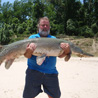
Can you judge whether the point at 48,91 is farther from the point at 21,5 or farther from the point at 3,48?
the point at 21,5

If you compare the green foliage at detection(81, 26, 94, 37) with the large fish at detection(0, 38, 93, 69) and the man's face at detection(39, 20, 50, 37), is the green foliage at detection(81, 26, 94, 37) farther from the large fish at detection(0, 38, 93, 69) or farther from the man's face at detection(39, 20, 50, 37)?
the large fish at detection(0, 38, 93, 69)

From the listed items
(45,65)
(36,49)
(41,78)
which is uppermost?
(36,49)

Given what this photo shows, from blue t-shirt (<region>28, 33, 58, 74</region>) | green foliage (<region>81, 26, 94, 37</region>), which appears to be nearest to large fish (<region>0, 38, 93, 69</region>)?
blue t-shirt (<region>28, 33, 58, 74</region>)

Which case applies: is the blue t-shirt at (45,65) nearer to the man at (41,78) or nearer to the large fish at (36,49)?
the man at (41,78)

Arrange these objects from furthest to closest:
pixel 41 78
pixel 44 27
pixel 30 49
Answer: pixel 44 27 < pixel 41 78 < pixel 30 49

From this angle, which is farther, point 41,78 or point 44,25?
point 44,25

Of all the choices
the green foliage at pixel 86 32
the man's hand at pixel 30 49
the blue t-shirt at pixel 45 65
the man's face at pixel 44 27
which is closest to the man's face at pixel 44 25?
the man's face at pixel 44 27

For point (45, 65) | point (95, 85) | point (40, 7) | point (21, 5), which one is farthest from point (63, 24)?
point (45, 65)

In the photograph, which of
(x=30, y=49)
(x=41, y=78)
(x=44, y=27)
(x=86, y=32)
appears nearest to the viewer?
(x=30, y=49)

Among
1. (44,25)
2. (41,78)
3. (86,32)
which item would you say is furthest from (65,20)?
(41,78)

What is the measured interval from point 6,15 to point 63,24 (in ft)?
82.9

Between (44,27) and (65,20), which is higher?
A: (44,27)

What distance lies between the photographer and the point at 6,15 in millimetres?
53906

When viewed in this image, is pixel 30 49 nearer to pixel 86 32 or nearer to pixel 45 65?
pixel 45 65
